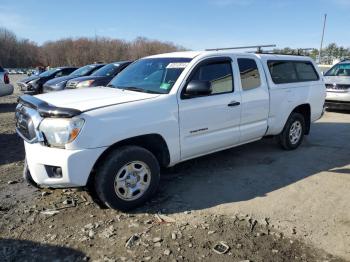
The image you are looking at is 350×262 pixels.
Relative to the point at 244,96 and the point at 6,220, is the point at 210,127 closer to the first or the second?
the point at 244,96

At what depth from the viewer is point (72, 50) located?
97688mm

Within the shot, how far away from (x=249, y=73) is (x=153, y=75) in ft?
5.16

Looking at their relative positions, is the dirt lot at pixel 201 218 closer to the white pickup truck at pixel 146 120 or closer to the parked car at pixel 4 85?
the white pickup truck at pixel 146 120

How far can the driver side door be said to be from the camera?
14.6 ft

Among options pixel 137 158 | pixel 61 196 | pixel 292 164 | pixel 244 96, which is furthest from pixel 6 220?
pixel 292 164

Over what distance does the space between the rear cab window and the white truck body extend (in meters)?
0.10

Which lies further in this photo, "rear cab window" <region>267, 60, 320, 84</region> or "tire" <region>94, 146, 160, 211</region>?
"rear cab window" <region>267, 60, 320, 84</region>

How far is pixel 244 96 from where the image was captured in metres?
5.18

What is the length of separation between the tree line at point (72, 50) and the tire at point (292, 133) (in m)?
88.3

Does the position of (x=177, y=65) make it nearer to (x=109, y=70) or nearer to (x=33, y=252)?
(x=33, y=252)

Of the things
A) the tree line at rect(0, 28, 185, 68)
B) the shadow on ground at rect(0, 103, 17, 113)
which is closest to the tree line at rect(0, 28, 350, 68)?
the tree line at rect(0, 28, 185, 68)

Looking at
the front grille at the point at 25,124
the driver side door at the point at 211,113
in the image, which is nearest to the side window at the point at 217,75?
the driver side door at the point at 211,113

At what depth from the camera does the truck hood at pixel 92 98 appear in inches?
150

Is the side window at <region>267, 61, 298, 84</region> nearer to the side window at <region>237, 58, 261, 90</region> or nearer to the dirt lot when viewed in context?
the side window at <region>237, 58, 261, 90</region>
